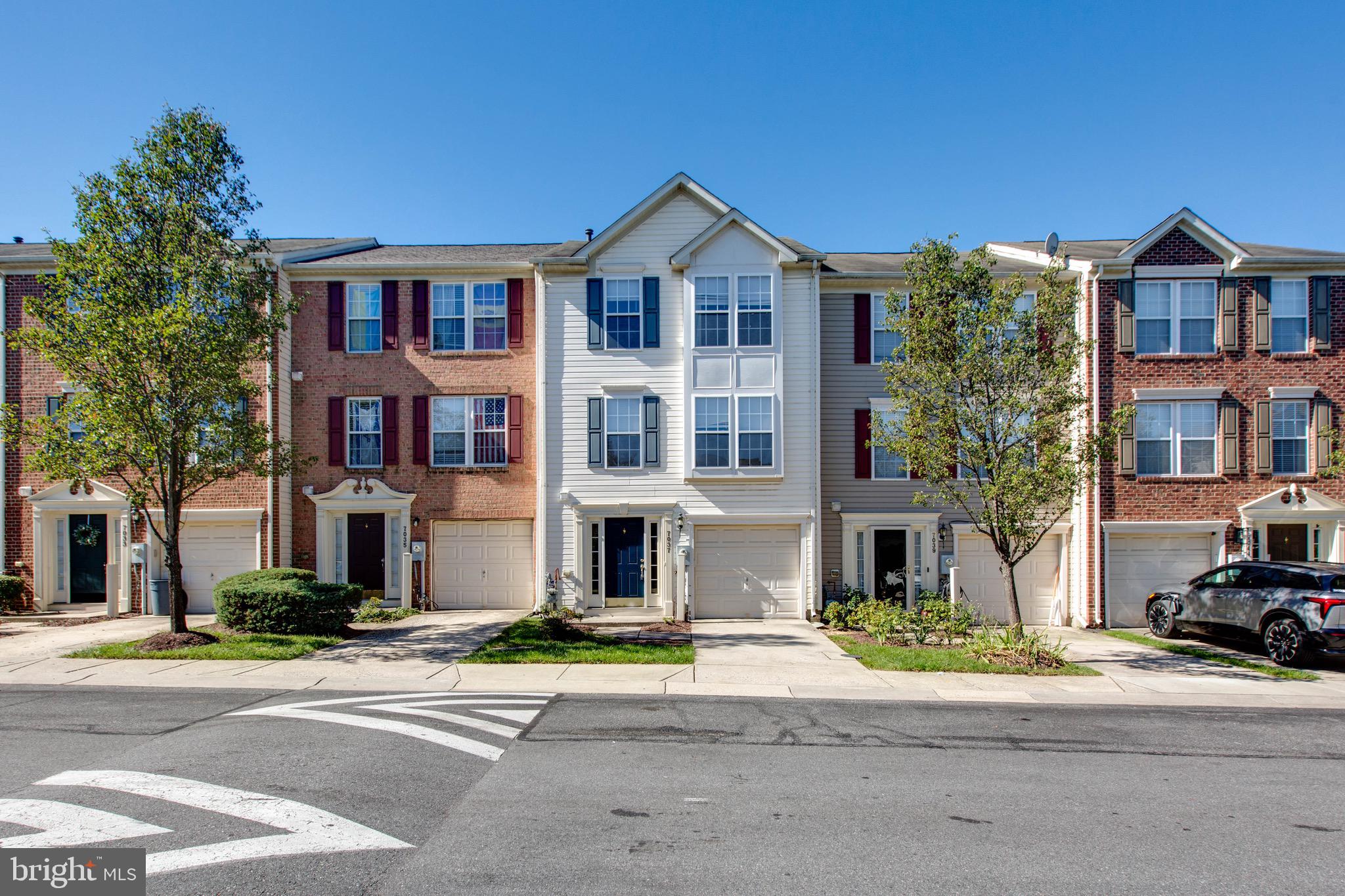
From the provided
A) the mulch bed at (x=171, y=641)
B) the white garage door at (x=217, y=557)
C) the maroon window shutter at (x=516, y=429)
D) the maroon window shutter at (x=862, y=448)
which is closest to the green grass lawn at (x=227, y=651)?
the mulch bed at (x=171, y=641)

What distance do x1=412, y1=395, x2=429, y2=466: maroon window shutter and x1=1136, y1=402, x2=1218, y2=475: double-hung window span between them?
16889 millimetres

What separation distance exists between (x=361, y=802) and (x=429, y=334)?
14.0 metres

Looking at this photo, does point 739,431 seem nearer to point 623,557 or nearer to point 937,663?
point 623,557

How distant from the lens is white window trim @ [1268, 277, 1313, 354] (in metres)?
17.3

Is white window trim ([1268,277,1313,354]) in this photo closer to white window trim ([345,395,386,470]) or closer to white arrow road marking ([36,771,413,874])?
white arrow road marking ([36,771,413,874])

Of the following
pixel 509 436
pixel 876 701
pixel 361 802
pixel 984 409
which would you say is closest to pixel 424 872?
pixel 361 802

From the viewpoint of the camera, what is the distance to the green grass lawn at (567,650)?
40.2 feet

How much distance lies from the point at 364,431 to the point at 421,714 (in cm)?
1107

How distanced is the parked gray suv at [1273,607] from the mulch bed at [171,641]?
728 inches

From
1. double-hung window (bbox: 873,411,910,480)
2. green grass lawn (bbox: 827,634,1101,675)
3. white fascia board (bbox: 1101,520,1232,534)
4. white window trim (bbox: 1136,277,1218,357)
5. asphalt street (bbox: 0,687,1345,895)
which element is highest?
white window trim (bbox: 1136,277,1218,357)

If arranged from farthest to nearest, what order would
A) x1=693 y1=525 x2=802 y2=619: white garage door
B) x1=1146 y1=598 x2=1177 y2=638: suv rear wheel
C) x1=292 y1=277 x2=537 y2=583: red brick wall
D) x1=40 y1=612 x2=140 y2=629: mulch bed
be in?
1. x1=292 y1=277 x2=537 y2=583: red brick wall
2. x1=693 y1=525 x2=802 y2=619: white garage door
3. x1=40 y1=612 x2=140 y2=629: mulch bed
4. x1=1146 y1=598 x2=1177 y2=638: suv rear wheel

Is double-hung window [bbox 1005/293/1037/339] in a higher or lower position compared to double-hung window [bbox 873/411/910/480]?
higher

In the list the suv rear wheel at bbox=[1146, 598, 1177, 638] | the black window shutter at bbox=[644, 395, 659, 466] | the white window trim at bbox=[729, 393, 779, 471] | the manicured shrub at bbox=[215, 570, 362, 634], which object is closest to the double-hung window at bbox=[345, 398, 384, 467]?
the manicured shrub at bbox=[215, 570, 362, 634]

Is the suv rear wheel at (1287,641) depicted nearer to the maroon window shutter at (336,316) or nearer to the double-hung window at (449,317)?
the double-hung window at (449,317)
